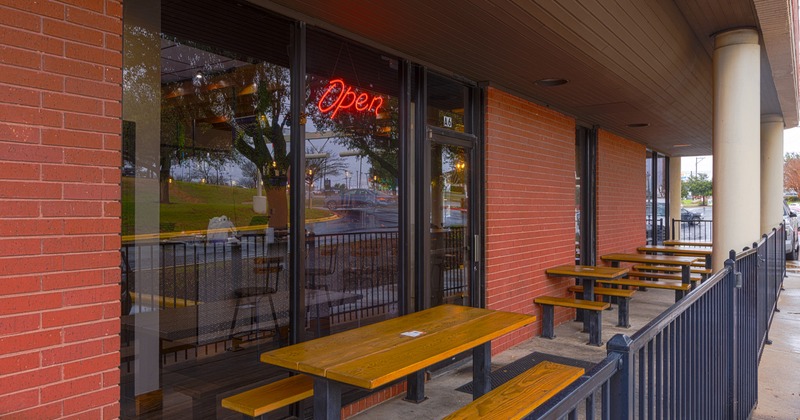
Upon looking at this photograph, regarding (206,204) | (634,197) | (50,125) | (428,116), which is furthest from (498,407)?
(634,197)

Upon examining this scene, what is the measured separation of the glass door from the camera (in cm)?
523

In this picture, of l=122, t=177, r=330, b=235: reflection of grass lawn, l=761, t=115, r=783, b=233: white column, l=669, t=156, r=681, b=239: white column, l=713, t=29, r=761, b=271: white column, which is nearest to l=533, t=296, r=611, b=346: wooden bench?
l=713, t=29, r=761, b=271: white column

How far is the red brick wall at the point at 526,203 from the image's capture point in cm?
595

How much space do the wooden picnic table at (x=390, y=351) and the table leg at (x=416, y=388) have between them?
1.94ft

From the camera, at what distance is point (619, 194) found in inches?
396

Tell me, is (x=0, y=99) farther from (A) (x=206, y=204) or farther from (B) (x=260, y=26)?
(A) (x=206, y=204)

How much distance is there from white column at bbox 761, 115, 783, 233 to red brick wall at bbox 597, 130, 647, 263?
2.52m

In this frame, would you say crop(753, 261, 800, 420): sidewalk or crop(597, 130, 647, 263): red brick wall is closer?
crop(753, 261, 800, 420): sidewalk

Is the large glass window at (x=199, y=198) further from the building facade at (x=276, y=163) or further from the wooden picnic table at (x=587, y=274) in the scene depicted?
the wooden picnic table at (x=587, y=274)

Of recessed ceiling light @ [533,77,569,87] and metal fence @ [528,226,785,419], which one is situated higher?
recessed ceiling light @ [533,77,569,87]

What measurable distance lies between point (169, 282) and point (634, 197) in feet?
29.7

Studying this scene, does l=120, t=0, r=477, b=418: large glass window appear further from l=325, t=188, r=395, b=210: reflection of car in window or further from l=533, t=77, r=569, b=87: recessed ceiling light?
l=533, t=77, r=569, b=87: recessed ceiling light

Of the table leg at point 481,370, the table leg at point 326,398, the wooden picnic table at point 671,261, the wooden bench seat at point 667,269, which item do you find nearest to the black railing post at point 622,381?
the table leg at point 326,398

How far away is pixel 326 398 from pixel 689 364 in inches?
67.3
